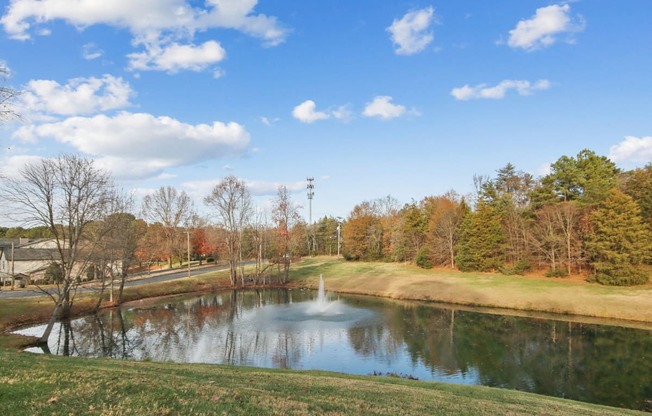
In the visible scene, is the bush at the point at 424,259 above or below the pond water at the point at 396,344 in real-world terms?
above

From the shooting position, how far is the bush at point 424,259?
67.9 metres

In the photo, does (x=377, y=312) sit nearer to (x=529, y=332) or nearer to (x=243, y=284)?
(x=529, y=332)

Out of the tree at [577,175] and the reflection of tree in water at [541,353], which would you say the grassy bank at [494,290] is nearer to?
the reflection of tree in water at [541,353]

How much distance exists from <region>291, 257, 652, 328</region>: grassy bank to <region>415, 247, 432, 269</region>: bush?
1.39 meters

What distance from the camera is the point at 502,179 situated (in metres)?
81.0

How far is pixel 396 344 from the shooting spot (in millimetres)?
29078

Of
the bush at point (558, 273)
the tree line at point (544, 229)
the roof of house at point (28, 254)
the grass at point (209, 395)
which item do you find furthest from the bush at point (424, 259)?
the roof of house at point (28, 254)

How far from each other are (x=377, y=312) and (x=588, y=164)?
42721 millimetres

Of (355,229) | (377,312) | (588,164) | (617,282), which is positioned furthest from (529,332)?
(355,229)

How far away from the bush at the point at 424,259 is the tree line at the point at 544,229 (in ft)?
0.57

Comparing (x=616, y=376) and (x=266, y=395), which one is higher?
(x=266, y=395)

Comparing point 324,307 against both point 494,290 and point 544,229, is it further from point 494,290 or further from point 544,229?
point 544,229

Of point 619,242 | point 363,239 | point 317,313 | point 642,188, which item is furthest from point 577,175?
point 317,313

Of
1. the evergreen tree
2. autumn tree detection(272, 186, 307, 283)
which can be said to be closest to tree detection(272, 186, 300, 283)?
autumn tree detection(272, 186, 307, 283)
